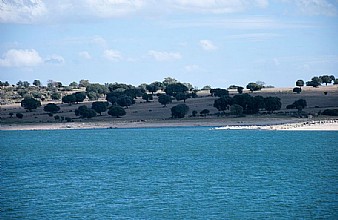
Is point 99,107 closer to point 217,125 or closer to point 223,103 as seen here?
point 223,103

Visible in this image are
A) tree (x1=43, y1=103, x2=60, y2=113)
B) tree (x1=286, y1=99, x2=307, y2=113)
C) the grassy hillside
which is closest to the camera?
tree (x1=286, y1=99, x2=307, y2=113)

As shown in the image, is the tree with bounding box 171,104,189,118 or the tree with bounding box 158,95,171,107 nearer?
the tree with bounding box 171,104,189,118

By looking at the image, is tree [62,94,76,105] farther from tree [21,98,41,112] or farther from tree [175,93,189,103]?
tree [175,93,189,103]

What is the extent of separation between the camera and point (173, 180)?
61.0m

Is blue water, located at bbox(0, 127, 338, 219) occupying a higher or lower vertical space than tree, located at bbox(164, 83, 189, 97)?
lower

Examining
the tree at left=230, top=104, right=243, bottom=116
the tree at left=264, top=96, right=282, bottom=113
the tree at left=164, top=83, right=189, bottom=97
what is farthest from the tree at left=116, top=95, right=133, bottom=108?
the tree at left=264, top=96, right=282, bottom=113

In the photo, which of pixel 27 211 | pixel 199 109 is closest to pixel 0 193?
pixel 27 211

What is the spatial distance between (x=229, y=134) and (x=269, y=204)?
78.8 meters

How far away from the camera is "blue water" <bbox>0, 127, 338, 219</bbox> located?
4638cm

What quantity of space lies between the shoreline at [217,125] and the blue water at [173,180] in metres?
18.5

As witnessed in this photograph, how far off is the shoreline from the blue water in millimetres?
18466

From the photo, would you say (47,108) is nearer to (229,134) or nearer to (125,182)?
(229,134)

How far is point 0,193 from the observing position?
54.3 metres

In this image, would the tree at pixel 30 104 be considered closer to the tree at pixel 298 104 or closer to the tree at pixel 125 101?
the tree at pixel 125 101
